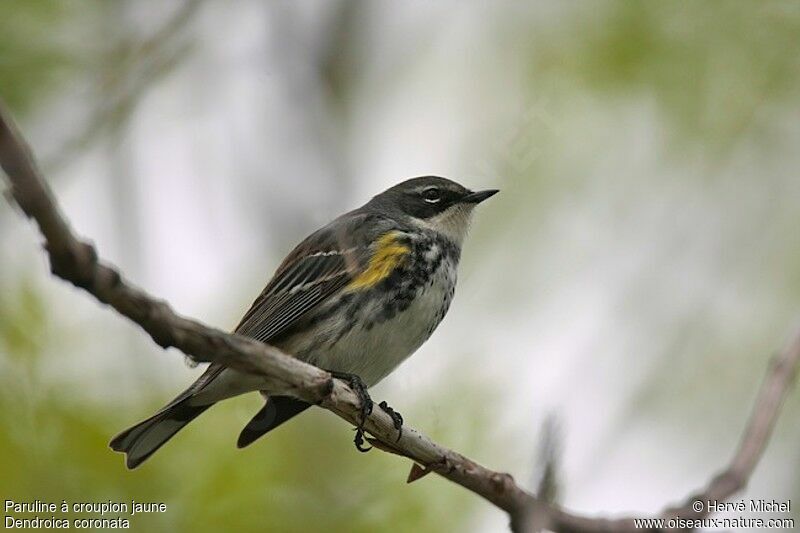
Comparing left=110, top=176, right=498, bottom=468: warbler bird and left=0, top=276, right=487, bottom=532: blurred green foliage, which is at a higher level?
left=110, top=176, right=498, bottom=468: warbler bird

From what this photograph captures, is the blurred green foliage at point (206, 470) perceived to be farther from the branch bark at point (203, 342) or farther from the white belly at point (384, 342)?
the branch bark at point (203, 342)

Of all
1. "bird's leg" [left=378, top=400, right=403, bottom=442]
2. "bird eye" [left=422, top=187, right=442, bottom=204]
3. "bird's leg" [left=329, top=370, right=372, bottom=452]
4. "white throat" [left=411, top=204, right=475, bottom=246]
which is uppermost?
"bird eye" [left=422, top=187, right=442, bottom=204]

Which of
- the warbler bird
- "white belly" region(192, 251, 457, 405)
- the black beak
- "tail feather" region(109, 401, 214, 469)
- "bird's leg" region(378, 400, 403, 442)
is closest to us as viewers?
"bird's leg" region(378, 400, 403, 442)

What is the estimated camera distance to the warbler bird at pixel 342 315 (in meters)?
5.14

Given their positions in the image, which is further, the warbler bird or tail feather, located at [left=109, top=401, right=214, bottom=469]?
the warbler bird

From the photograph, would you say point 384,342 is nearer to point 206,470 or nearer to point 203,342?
point 206,470

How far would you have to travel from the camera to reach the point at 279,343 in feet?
18.7

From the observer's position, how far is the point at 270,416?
18.2ft

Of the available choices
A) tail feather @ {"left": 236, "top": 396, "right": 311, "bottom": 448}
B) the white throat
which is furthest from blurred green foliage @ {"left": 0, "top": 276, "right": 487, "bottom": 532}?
the white throat

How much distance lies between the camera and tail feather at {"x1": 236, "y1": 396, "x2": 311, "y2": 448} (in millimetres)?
5473

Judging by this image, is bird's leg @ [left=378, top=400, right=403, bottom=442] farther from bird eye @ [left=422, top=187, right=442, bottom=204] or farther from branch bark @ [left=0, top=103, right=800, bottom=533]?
bird eye @ [left=422, top=187, right=442, bottom=204]

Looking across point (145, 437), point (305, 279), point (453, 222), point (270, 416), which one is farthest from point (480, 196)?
point (145, 437)

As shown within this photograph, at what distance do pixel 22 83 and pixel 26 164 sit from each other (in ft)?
16.7

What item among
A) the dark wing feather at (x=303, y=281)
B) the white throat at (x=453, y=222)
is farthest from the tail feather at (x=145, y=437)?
the white throat at (x=453, y=222)
